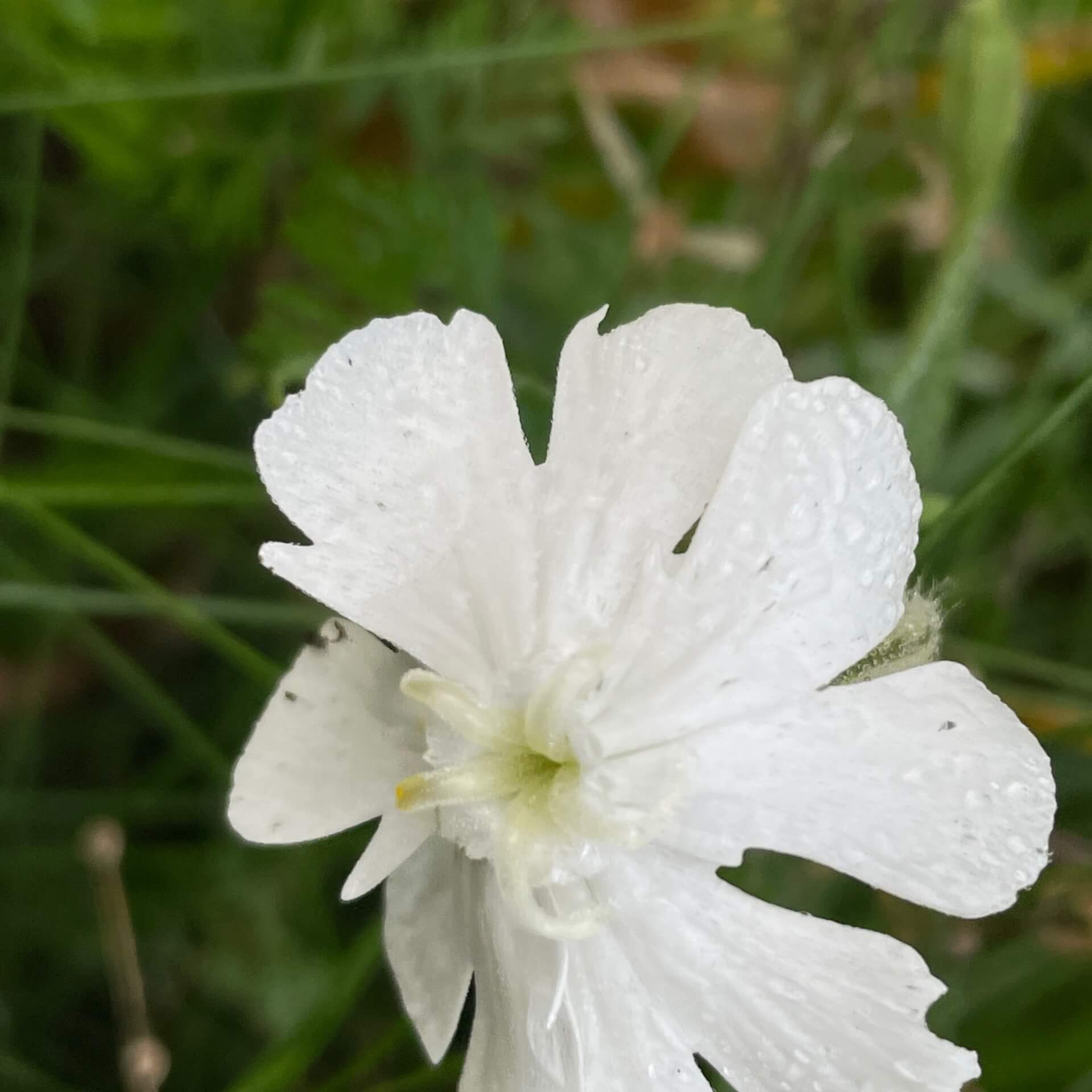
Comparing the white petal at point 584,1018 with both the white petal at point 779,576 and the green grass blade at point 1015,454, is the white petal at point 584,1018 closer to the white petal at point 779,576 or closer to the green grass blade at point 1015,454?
the white petal at point 779,576

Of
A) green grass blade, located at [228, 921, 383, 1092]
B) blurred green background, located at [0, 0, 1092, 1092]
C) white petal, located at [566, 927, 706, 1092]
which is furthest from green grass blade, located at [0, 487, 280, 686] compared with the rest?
white petal, located at [566, 927, 706, 1092]

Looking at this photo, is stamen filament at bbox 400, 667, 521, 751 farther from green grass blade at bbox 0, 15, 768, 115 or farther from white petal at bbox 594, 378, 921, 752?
green grass blade at bbox 0, 15, 768, 115

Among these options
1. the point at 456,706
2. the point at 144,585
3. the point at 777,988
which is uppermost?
the point at 144,585

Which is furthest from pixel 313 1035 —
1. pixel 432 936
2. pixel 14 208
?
pixel 14 208

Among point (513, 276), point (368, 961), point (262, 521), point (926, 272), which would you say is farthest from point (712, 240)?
point (368, 961)

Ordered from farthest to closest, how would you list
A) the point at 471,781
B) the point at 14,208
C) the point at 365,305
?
the point at 14,208
the point at 365,305
the point at 471,781

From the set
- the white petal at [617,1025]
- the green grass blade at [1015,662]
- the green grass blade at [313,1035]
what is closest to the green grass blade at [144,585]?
the green grass blade at [313,1035]

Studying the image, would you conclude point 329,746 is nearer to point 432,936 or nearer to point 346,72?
point 432,936
